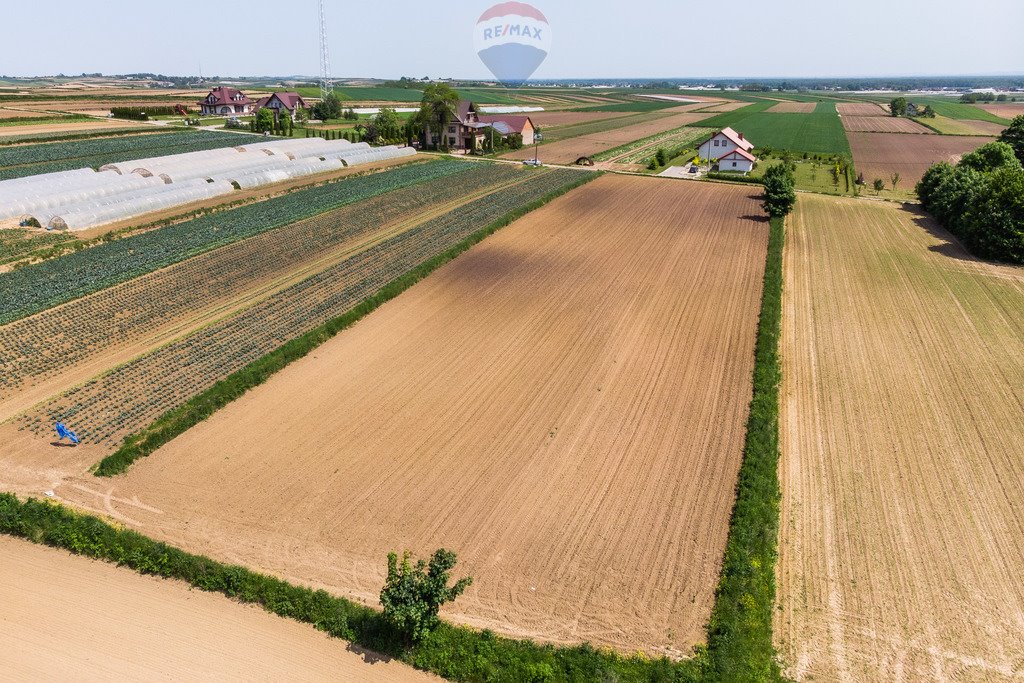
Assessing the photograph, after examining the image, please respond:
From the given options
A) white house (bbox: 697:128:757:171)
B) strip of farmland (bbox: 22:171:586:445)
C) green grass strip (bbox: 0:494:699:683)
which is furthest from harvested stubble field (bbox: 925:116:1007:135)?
green grass strip (bbox: 0:494:699:683)

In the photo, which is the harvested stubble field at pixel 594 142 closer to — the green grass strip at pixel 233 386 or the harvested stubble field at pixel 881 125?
the harvested stubble field at pixel 881 125

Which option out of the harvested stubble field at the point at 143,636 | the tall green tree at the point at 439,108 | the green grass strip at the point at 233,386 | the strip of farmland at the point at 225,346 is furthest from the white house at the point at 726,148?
the harvested stubble field at the point at 143,636

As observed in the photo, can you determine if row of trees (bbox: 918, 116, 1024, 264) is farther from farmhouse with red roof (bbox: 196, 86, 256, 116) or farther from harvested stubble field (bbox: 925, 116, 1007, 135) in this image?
farmhouse with red roof (bbox: 196, 86, 256, 116)

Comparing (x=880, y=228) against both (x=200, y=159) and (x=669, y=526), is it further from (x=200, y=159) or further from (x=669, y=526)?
(x=200, y=159)

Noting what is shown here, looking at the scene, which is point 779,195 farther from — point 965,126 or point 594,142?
point 965,126

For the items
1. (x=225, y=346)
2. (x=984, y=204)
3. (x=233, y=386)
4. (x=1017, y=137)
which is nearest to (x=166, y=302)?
(x=225, y=346)

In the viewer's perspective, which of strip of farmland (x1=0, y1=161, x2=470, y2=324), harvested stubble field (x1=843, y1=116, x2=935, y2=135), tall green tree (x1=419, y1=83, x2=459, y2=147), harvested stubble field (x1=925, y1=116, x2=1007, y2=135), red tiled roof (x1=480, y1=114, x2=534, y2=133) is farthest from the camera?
harvested stubble field (x1=843, y1=116, x2=935, y2=135)
